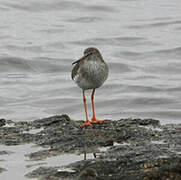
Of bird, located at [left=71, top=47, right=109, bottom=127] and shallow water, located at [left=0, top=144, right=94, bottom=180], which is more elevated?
bird, located at [left=71, top=47, right=109, bottom=127]

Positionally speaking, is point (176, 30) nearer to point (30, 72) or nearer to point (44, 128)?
point (30, 72)

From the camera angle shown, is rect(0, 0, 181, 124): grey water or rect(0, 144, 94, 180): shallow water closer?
rect(0, 144, 94, 180): shallow water

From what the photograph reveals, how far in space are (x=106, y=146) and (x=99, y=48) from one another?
1542 centimetres

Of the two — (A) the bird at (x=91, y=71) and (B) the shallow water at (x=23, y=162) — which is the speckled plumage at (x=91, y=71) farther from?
(B) the shallow water at (x=23, y=162)

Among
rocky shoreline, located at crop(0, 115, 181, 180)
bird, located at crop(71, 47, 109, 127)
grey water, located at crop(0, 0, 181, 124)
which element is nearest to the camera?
rocky shoreline, located at crop(0, 115, 181, 180)

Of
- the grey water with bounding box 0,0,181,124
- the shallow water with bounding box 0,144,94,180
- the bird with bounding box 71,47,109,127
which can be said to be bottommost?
the shallow water with bounding box 0,144,94,180

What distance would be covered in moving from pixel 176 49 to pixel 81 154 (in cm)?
1598

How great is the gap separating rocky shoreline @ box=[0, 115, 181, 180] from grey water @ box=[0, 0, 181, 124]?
5371mm

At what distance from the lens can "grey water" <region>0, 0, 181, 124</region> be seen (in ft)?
54.7

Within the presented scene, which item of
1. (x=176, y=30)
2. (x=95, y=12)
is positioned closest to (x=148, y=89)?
(x=176, y=30)

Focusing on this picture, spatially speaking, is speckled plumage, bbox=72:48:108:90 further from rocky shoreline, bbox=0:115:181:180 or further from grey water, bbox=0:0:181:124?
grey water, bbox=0:0:181:124

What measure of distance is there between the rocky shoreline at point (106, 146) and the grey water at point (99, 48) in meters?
5.37

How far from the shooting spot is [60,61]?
2177 centimetres

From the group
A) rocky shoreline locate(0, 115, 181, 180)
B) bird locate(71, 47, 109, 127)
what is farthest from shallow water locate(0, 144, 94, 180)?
bird locate(71, 47, 109, 127)
